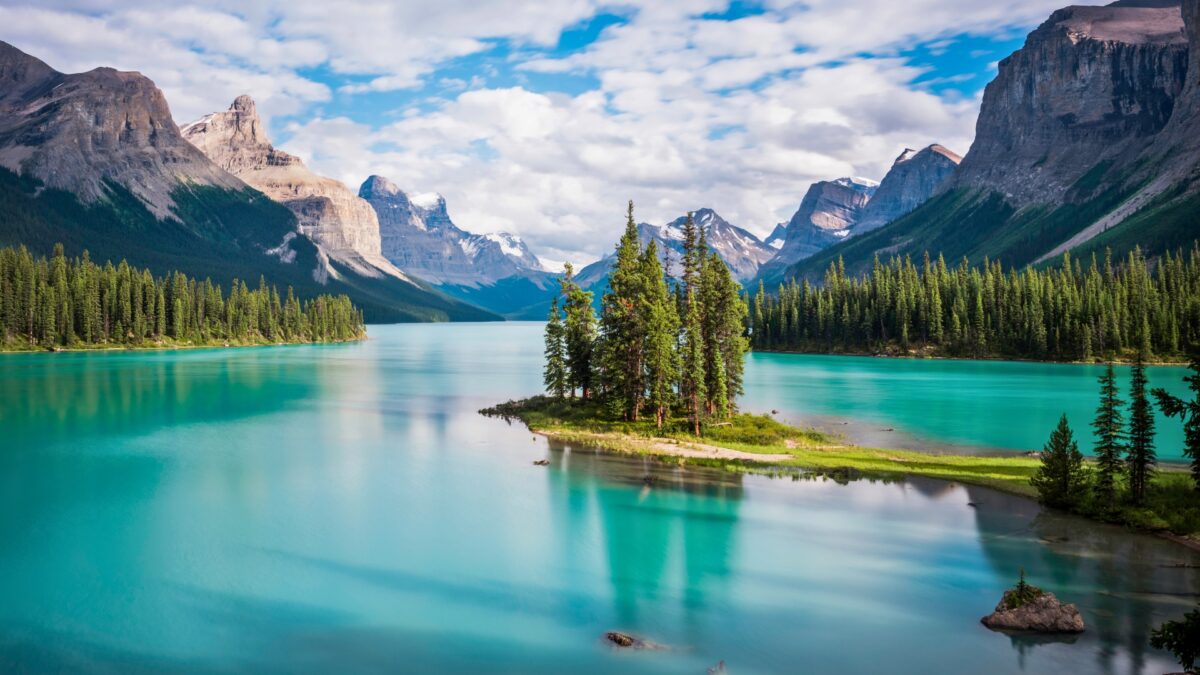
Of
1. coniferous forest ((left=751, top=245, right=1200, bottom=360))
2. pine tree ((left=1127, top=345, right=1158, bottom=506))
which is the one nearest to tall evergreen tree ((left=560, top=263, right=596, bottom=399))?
pine tree ((left=1127, top=345, right=1158, bottom=506))

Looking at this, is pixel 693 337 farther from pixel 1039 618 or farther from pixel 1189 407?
pixel 1189 407

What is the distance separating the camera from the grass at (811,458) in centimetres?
3531

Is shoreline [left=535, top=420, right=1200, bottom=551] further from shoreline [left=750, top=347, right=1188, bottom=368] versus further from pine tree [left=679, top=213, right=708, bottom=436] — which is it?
shoreline [left=750, top=347, right=1188, bottom=368]

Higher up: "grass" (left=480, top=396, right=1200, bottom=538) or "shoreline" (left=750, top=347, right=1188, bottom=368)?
"shoreline" (left=750, top=347, right=1188, bottom=368)

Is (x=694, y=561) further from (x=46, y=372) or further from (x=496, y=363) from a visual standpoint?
(x=496, y=363)

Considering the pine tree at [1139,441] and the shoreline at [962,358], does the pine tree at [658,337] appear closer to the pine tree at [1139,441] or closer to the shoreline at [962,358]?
the pine tree at [1139,441]

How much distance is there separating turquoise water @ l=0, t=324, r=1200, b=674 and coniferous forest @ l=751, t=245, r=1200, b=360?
117m

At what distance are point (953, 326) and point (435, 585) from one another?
15447cm

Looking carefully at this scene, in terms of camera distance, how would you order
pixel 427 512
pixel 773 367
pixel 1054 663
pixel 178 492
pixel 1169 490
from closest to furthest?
pixel 1054 663 < pixel 1169 490 < pixel 427 512 < pixel 178 492 < pixel 773 367

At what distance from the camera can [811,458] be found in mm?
52469

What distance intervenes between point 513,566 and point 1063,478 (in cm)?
2812

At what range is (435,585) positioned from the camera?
96.7 feet

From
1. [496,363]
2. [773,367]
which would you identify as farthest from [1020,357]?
[496,363]

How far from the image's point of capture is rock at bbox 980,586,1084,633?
24000 millimetres
